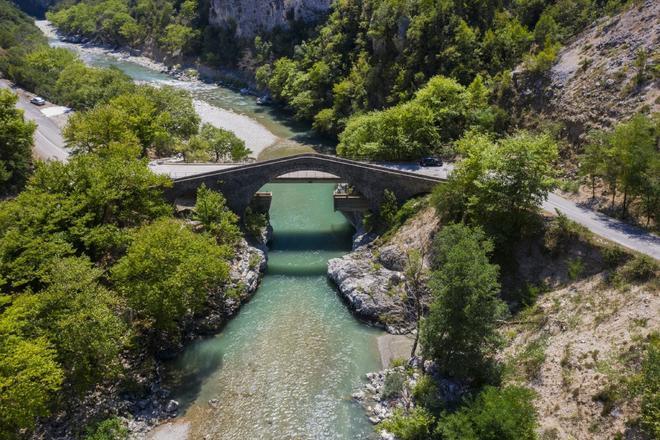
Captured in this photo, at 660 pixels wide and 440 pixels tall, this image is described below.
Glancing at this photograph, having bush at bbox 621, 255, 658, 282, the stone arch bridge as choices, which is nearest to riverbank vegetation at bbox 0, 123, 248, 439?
the stone arch bridge

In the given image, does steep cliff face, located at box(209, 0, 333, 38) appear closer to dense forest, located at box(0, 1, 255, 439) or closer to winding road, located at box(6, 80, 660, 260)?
winding road, located at box(6, 80, 660, 260)

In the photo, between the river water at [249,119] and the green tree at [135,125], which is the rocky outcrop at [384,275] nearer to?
the green tree at [135,125]

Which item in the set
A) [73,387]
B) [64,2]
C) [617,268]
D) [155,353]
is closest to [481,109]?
[617,268]

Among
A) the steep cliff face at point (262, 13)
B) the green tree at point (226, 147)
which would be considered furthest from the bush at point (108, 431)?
the steep cliff face at point (262, 13)

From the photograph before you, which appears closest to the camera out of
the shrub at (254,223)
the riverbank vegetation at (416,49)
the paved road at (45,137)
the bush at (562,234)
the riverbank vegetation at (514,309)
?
the riverbank vegetation at (514,309)

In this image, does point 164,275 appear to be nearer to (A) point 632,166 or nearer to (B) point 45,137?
(A) point 632,166
